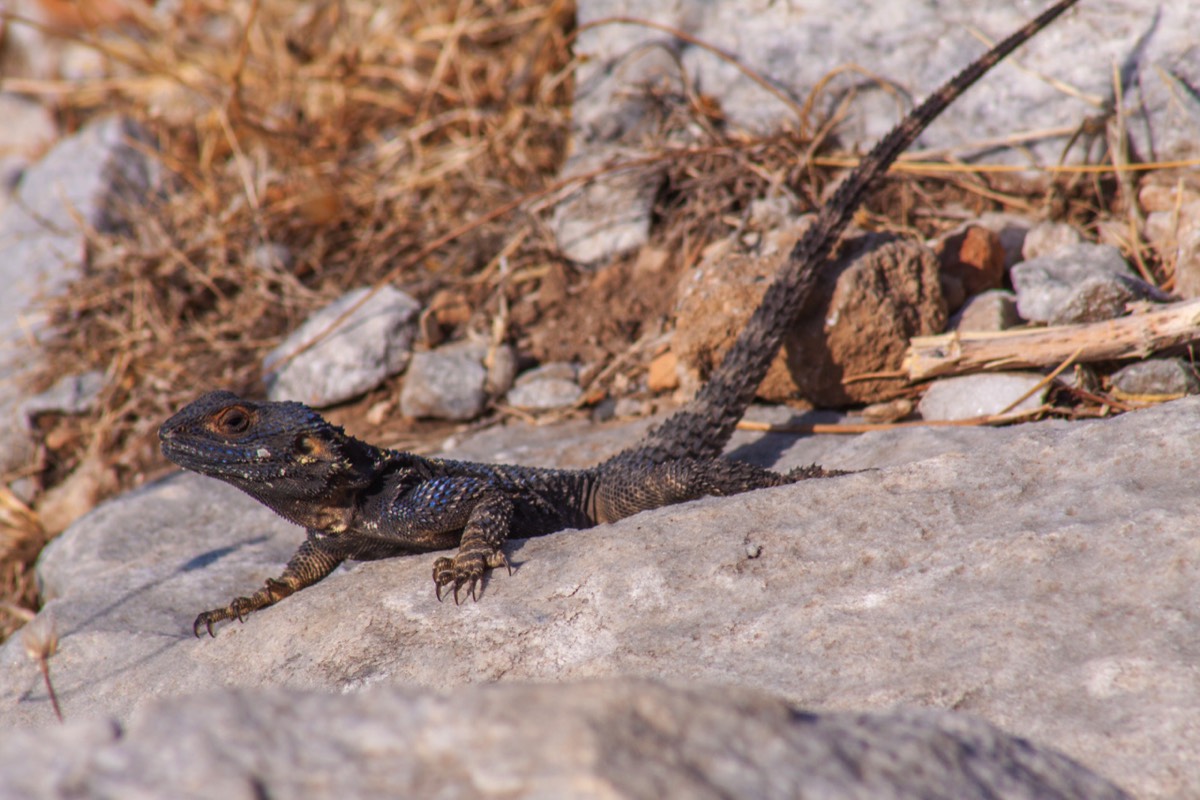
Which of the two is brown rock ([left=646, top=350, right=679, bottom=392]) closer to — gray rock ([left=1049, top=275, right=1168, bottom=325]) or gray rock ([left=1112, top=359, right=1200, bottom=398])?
gray rock ([left=1049, top=275, right=1168, bottom=325])

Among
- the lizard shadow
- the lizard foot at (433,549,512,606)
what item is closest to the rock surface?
the lizard foot at (433,549,512,606)

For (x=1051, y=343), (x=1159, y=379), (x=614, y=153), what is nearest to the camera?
(x=1159, y=379)

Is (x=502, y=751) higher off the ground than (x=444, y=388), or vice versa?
(x=502, y=751)

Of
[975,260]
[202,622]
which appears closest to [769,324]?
[975,260]

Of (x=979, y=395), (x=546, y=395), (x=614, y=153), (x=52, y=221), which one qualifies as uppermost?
(x=614, y=153)

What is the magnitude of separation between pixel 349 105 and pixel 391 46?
0.70 m

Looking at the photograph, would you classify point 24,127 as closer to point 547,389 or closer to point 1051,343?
point 547,389

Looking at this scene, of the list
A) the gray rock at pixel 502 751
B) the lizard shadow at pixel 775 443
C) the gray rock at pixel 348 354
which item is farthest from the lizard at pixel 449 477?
the gray rock at pixel 348 354

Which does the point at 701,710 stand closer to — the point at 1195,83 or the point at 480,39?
the point at 1195,83

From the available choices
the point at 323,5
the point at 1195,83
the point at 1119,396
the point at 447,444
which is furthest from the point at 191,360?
the point at 1195,83

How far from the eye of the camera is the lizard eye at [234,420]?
3.79 m

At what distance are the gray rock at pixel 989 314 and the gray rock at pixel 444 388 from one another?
9.28 ft

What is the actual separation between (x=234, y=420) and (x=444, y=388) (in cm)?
229

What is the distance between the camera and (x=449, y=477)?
4062 millimetres
